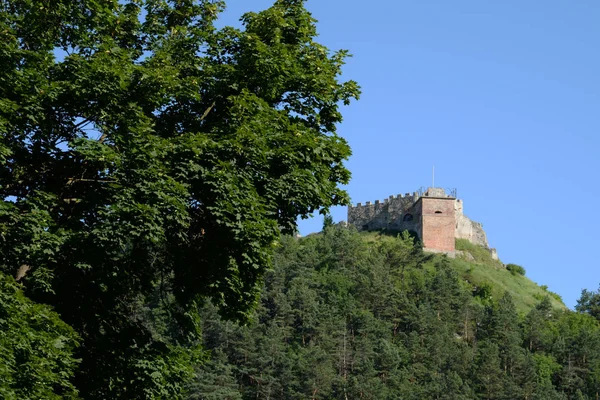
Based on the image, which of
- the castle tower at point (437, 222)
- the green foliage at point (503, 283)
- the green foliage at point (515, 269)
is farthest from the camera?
the green foliage at point (515, 269)

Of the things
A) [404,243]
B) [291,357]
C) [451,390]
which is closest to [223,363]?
[291,357]

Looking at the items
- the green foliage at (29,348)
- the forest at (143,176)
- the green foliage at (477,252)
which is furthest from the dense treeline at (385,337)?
the green foliage at (29,348)

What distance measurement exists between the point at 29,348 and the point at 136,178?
116 inches

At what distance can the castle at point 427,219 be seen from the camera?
107 m

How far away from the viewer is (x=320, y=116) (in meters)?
16.8

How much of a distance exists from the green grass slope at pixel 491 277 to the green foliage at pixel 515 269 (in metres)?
0.28

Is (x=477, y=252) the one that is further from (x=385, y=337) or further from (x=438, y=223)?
(x=385, y=337)

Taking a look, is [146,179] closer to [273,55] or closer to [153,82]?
[153,82]

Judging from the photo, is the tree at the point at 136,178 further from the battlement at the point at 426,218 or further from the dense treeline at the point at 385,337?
the battlement at the point at 426,218

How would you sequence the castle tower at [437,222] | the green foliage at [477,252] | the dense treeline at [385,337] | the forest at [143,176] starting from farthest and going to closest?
the green foliage at [477,252] → the castle tower at [437,222] → the dense treeline at [385,337] → the forest at [143,176]

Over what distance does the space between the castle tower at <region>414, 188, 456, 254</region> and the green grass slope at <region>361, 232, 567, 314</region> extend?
5.90 ft

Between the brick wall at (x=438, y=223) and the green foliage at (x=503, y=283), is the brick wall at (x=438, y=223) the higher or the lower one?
the higher one

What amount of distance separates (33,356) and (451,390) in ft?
208

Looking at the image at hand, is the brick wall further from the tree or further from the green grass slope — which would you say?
the tree
